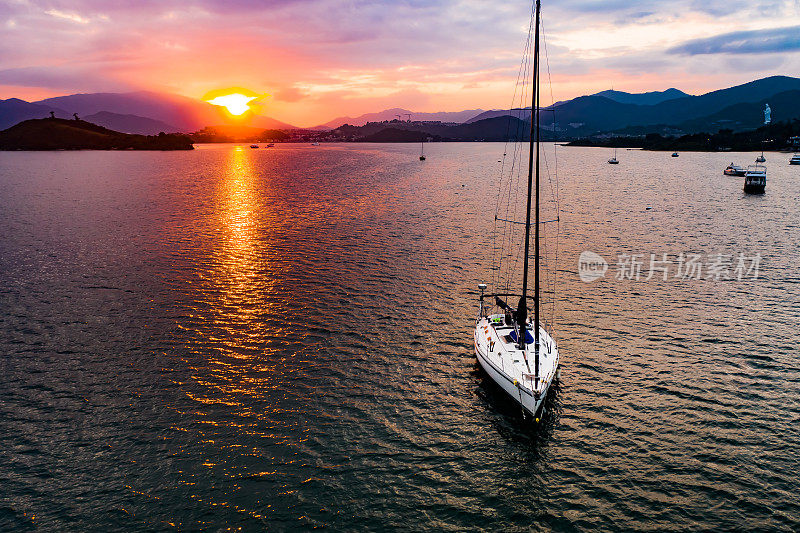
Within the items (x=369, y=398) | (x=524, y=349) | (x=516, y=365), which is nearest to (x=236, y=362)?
(x=369, y=398)

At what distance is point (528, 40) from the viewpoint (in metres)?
36.2

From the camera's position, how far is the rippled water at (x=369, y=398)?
24.2 m

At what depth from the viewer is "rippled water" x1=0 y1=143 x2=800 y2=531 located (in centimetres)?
2423

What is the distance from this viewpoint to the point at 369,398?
33656 mm

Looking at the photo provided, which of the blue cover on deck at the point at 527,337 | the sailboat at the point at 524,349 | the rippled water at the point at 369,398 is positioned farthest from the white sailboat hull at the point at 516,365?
the rippled water at the point at 369,398

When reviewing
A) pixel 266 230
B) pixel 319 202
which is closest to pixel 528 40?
pixel 266 230

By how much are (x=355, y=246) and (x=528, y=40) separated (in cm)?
4779

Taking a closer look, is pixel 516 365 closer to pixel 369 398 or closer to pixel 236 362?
pixel 369 398

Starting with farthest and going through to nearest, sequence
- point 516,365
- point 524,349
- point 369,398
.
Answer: point 524,349, point 369,398, point 516,365

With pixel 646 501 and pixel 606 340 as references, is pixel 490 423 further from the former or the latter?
pixel 606 340

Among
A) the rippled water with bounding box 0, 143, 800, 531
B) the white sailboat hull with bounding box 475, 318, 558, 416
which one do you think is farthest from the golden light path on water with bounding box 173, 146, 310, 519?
the white sailboat hull with bounding box 475, 318, 558, 416

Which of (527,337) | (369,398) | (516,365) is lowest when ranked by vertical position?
(369,398)

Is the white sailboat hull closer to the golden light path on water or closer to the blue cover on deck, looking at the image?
the blue cover on deck

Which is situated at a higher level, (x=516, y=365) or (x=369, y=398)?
(x=516, y=365)
